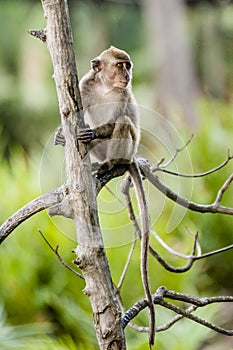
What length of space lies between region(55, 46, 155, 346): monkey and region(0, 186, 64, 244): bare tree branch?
152 mm

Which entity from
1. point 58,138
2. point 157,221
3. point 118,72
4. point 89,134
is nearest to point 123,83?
point 118,72

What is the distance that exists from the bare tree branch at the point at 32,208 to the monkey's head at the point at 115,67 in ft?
0.88

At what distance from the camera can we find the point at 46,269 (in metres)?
1.79

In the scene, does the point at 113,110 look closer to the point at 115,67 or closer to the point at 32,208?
the point at 115,67

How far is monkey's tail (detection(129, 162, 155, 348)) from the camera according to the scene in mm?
627

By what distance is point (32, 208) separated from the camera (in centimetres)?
60

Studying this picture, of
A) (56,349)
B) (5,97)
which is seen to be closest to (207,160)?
(56,349)

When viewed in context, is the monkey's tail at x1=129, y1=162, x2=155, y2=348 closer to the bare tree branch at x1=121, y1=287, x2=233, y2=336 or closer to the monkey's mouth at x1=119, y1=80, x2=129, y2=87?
the bare tree branch at x1=121, y1=287, x2=233, y2=336

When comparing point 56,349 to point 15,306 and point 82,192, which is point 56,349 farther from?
point 82,192

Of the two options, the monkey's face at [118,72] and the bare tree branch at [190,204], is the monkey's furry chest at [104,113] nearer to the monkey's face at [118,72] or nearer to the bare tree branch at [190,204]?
the monkey's face at [118,72]

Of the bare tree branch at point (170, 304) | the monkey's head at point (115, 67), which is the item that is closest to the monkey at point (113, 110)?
the monkey's head at point (115, 67)

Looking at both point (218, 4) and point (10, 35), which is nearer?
point (218, 4)

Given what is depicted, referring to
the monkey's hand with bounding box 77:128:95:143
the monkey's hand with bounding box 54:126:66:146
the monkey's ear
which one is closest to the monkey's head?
the monkey's ear

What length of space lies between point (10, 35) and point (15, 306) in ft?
11.8
